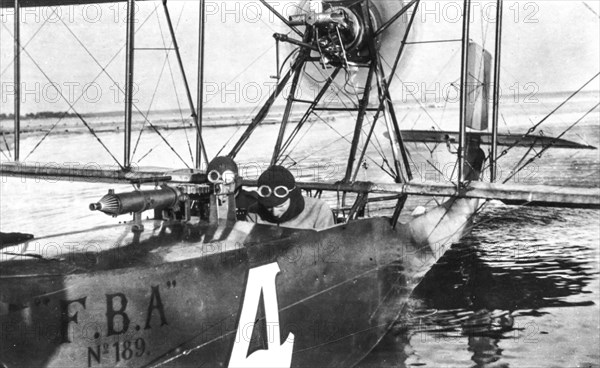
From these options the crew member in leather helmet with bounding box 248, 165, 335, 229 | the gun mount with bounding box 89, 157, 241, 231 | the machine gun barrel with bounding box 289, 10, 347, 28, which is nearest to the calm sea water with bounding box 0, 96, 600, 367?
the crew member in leather helmet with bounding box 248, 165, 335, 229

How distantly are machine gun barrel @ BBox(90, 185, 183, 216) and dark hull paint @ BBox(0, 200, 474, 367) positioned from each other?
0.67ft

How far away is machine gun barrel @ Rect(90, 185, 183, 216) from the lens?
349 cm

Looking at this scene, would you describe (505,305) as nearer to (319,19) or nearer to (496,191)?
(496,191)

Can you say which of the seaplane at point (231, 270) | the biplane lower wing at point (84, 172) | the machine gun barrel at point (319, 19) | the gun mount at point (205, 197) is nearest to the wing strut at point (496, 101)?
the seaplane at point (231, 270)

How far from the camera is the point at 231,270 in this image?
12.8ft

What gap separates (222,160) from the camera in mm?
→ 4555

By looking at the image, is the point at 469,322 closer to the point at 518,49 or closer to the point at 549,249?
the point at 549,249

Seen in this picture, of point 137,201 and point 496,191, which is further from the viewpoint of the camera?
point 496,191

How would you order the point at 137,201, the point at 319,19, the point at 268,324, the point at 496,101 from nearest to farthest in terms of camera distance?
the point at 137,201 < the point at 268,324 < the point at 319,19 < the point at 496,101

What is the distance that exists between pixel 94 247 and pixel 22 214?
1166cm

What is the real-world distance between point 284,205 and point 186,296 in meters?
1.62

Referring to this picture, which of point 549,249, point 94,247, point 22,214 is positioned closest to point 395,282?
point 94,247

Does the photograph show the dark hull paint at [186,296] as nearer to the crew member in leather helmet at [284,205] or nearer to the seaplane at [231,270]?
the seaplane at [231,270]

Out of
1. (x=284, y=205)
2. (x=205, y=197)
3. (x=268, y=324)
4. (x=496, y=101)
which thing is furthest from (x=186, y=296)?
(x=496, y=101)
